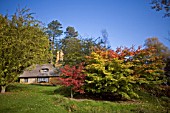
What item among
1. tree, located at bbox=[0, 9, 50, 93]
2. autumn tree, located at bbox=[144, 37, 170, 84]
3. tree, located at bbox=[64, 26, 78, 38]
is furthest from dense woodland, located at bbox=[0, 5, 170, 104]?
tree, located at bbox=[64, 26, 78, 38]

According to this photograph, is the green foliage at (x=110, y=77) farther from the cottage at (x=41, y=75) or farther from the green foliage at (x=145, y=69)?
the cottage at (x=41, y=75)

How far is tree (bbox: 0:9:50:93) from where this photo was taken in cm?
1972

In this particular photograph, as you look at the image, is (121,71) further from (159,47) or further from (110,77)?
(159,47)

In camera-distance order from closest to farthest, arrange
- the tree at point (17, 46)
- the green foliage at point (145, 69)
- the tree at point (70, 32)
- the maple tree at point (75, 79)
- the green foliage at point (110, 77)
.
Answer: the green foliage at point (110, 77), the maple tree at point (75, 79), the green foliage at point (145, 69), the tree at point (17, 46), the tree at point (70, 32)

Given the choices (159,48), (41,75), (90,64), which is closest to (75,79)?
(90,64)

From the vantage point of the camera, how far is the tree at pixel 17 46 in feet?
64.7

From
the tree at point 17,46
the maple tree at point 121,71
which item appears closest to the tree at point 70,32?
the tree at point 17,46

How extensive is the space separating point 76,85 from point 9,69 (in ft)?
29.3

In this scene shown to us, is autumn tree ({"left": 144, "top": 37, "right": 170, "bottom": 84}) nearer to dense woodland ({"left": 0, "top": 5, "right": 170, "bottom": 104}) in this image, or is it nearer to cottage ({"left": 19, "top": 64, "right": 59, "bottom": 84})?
dense woodland ({"left": 0, "top": 5, "right": 170, "bottom": 104})

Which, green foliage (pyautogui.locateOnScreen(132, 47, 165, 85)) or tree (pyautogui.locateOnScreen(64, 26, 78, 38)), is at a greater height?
tree (pyautogui.locateOnScreen(64, 26, 78, 38))

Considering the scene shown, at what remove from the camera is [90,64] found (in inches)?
672

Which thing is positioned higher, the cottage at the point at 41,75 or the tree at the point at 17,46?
the tree at the point at 17,46

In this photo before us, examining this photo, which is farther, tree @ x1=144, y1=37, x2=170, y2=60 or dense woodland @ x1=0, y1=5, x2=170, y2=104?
tree @ x1=144, y1=37, x2=170, y2=60

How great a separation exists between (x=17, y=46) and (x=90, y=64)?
923 centimetres
